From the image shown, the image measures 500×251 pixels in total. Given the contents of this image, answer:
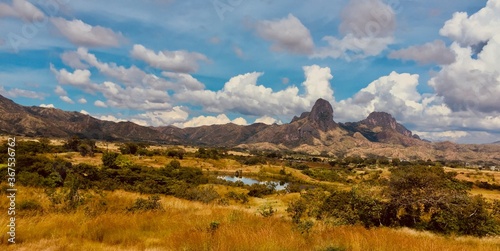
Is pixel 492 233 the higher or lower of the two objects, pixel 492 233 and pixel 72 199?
the lower

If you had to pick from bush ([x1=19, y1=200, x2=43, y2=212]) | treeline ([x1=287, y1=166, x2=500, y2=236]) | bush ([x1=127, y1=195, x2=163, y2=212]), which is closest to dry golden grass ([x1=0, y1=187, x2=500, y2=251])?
bush ([x1=19, y1=200, x2=43, y2=212])

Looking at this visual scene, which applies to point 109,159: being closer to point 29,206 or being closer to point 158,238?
point 29,206

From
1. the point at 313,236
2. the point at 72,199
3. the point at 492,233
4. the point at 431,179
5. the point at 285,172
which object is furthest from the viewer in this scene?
the point at 285,172

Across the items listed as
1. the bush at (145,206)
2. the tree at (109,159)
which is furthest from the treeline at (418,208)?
the tree at (109,159)

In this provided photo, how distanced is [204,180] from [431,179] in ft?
161

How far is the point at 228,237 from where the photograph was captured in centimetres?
873

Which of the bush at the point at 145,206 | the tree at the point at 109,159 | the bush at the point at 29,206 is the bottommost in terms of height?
the tree at the point at 109,159

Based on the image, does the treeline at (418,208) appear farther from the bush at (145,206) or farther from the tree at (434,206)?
the bush at (145,206)

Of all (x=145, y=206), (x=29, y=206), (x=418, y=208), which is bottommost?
(x=418, y=208)

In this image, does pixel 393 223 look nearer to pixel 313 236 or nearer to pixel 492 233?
pixel 492 233

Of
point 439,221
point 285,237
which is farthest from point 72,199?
point 439,221

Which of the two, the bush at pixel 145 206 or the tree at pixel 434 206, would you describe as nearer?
the bush at pixel 145 206

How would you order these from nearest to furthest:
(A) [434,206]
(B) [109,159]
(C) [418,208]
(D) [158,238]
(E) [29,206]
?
1. (D) [158,238]
2. (E) [29,206]
3. (A) [434,206]
4. (C) [418,208]
5. (B) [109,159]

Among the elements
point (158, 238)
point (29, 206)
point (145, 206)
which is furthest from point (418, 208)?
point (29, 206)
